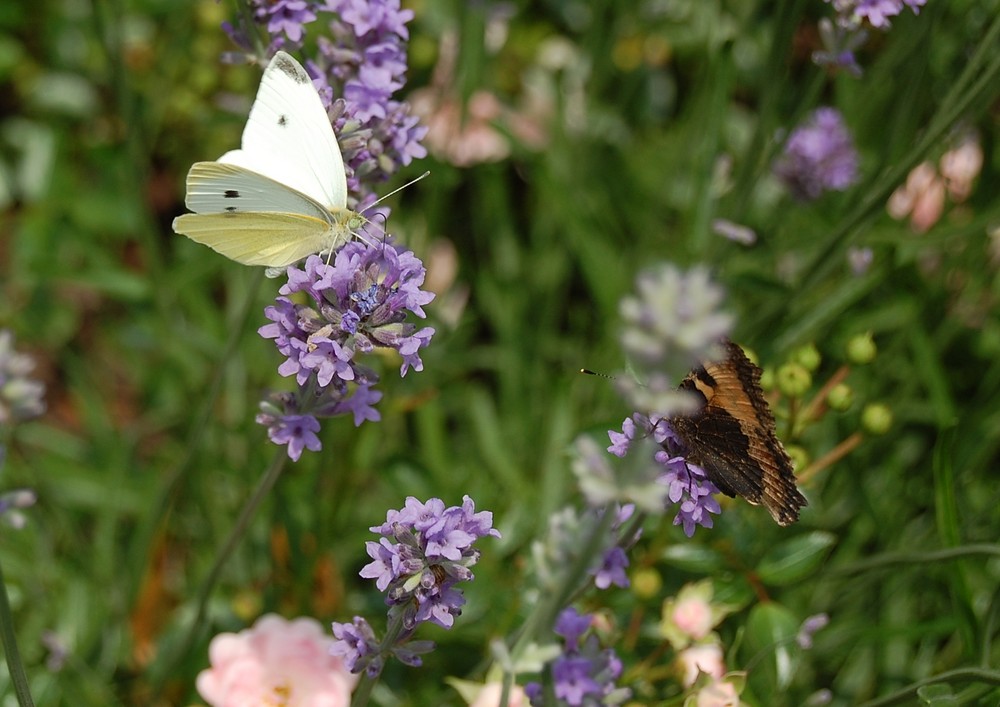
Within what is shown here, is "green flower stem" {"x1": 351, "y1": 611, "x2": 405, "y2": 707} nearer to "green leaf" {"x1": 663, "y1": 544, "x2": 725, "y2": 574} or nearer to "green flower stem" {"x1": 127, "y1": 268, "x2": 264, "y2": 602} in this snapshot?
"green flower stem" {"x1": 127, "y1": 268, "x2": 264, "y2": 602}

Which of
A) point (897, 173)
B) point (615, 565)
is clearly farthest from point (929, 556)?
point (897, 173)

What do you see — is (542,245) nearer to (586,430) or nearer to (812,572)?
(586,430)

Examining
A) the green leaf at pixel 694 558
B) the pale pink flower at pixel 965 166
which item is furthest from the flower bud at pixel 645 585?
the pale pink flower at pixel 965 166

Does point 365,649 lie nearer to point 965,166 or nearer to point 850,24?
point 850,24

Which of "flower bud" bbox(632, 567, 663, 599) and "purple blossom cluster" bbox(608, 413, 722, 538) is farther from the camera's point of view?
"flower bud" bbox(632, 567, 663, 599)

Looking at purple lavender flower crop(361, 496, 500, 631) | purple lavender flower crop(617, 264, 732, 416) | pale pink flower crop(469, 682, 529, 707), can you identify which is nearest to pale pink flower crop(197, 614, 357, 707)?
pale pink flower crop(469, 682, 529, 707)

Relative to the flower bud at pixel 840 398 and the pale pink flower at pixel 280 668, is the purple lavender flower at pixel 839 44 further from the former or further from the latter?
the pale pink flower at pixel 280 668
